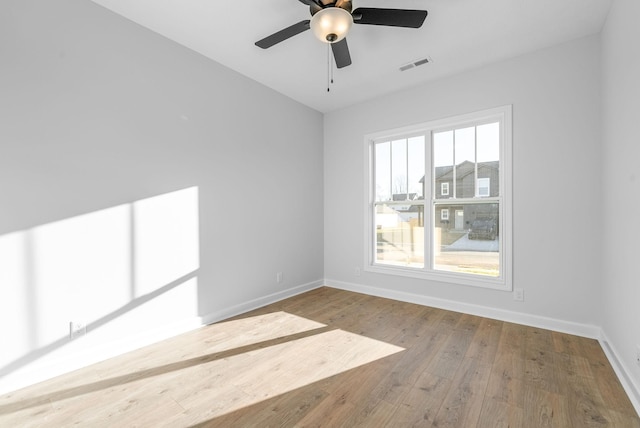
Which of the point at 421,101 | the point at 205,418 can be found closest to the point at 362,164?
the point at 421,101

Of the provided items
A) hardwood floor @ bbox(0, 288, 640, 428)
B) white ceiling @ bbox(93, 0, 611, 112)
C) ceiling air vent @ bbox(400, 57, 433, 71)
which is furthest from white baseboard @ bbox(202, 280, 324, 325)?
ceiling air vent @ bbox(400, 57, 433, 71)

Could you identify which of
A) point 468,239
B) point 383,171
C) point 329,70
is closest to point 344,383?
point 468,239

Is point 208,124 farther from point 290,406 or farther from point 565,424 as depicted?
point 565,424

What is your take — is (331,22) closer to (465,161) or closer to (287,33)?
(287,33)

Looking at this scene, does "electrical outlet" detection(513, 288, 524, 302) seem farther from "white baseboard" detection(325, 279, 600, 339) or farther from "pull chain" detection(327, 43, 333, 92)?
"pull chain" detection(327, 43, 333, 92)

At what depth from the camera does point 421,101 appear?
375 centimetres

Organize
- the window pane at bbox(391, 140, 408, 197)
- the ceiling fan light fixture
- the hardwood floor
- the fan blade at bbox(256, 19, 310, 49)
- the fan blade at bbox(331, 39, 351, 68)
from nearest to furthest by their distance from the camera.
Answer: the hardwood floor < the ceiling fan light fixture < the fan blade at bbox(256, 19, 310, 49) < the fan blade at bbox(331, 39, 351, 68) < the window pane at bbox(391, 140, 408, 197)

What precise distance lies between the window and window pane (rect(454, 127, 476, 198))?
0.4 inches

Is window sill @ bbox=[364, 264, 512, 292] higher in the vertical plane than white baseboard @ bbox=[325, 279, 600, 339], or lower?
higher

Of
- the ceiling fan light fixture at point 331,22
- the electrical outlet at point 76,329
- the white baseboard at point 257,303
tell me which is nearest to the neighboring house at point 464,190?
the white baseboard at point 257,303

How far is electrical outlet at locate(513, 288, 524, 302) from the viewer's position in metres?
Result: 3.07

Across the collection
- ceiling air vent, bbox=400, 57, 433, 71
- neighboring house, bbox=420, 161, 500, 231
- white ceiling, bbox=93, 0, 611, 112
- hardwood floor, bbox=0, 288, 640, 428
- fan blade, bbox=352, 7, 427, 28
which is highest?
white ceiling, bbox=93, 0, 611, 112

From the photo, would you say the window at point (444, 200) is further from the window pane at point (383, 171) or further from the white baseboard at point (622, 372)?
the white baseboard at point (622, 372)

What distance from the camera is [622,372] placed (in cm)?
202
